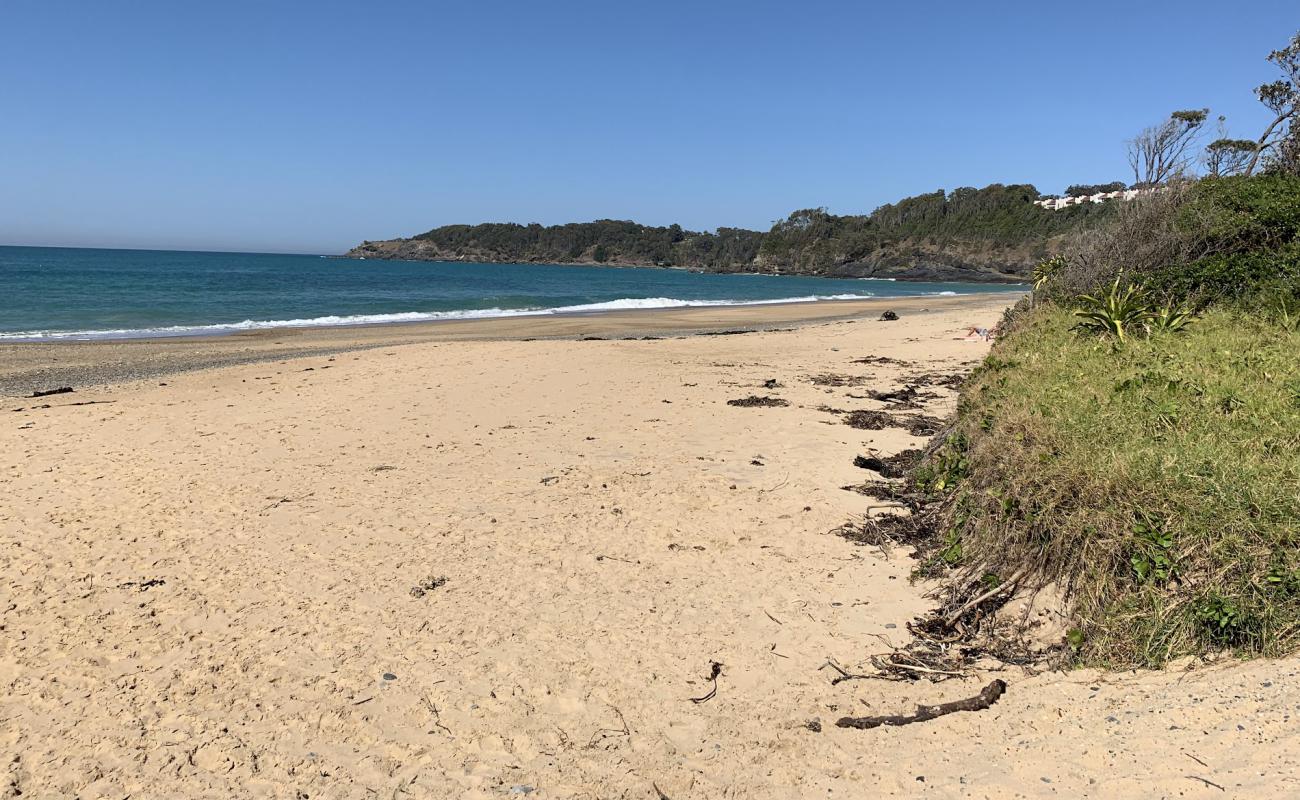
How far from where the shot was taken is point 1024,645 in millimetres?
3686

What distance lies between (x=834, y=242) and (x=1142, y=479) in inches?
5000

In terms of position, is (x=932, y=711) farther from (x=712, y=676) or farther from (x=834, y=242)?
(x=834, y=242)

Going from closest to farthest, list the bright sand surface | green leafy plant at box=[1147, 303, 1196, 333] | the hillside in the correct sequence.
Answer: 1. the bright sand surface
2. green leafy plant at box=[1147, 303, 1196, 333]
3. the hillside

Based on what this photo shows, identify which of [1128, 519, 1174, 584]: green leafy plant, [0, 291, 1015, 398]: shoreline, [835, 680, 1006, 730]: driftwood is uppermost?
[1128, 519, 1174, 584]: green leafy plant

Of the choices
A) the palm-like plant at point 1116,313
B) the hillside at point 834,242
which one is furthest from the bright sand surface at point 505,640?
the hillside at point 834,242

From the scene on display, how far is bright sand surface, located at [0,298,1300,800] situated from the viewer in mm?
2979

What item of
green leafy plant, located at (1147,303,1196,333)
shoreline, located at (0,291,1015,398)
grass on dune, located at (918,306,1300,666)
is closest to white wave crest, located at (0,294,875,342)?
shoreline, located at (0,291,1015,398)

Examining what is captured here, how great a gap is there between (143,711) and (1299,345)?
29.5ft

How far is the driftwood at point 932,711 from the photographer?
3.25m

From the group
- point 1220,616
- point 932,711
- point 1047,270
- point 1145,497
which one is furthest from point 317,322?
point 1220,616

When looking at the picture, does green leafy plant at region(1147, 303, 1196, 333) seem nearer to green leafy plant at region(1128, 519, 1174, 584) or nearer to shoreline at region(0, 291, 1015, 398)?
green leafy plant at region(1128, 519, 1174, 584)

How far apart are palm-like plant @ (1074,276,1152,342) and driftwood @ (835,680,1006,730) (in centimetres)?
620

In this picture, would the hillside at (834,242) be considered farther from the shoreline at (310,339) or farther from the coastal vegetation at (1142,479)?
the coastal vegetation at (1142,479)

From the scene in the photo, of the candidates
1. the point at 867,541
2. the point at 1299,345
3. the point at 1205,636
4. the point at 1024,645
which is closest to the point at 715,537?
the point at 867,541
